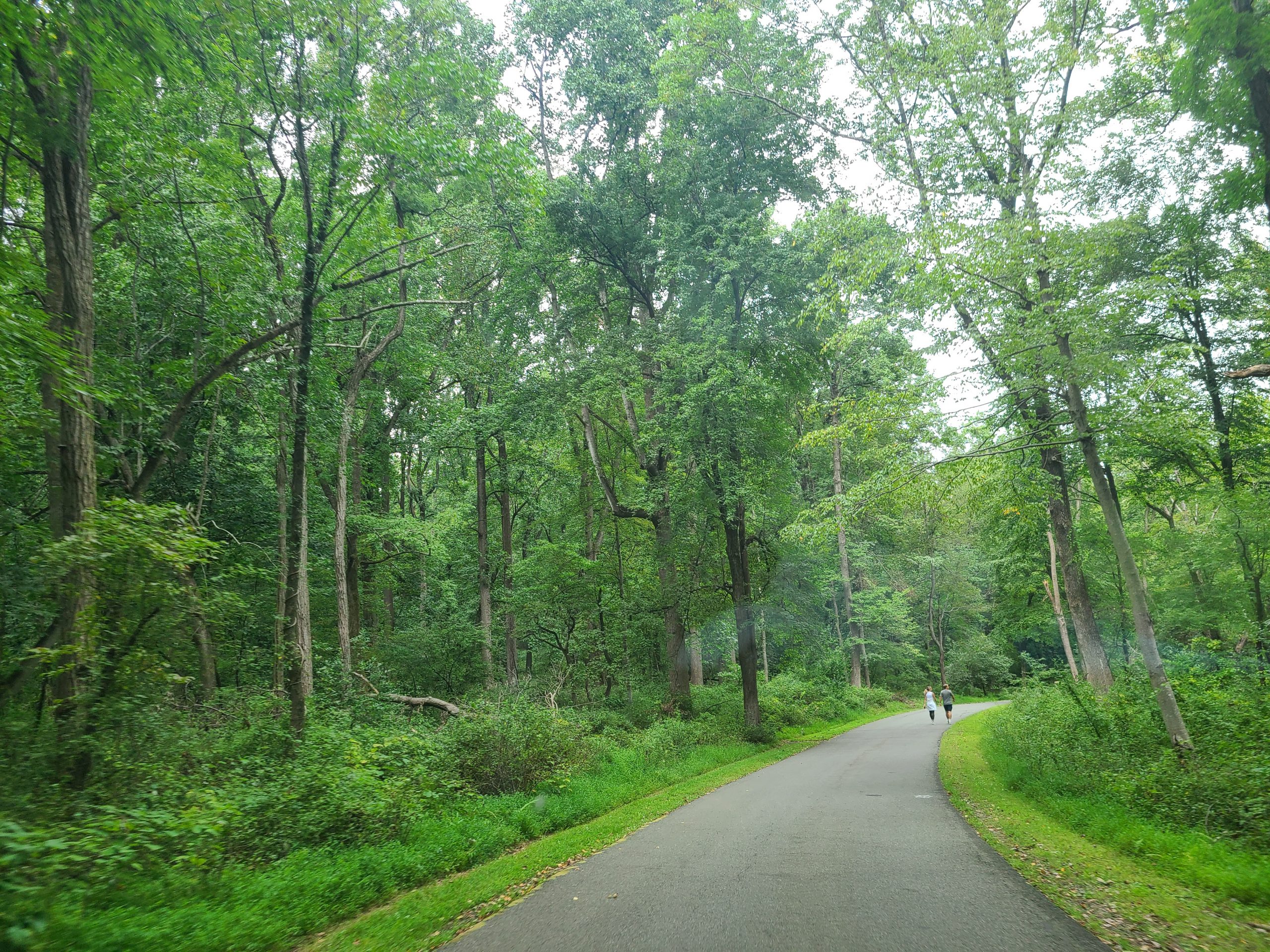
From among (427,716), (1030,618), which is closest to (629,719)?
(427,716)

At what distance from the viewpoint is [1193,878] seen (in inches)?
213

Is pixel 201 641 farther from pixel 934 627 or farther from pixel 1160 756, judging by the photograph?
pixel 934 627

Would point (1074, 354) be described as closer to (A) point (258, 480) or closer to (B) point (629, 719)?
(B) point (629, 719)

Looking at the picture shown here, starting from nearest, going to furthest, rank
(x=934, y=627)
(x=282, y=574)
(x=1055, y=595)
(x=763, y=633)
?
1. (x=282, y=574)
2. (x=1055, y=595)
3. (x=763, y=633)
4. (x=934, y=627)

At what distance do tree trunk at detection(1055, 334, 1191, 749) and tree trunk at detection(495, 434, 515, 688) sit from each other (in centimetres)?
1462

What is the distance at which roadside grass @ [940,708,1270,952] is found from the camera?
14.5ft

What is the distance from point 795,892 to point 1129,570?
6830mm

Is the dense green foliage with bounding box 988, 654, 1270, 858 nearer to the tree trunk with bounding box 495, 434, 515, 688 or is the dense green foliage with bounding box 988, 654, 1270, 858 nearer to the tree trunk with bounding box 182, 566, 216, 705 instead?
the tree trunk with bounding box 182, 566, 216, 705

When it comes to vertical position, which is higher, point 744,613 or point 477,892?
point 744,613

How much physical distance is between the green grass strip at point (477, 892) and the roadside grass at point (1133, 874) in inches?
176

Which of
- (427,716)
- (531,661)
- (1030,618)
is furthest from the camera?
(1030,618)

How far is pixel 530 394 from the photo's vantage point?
1797cm

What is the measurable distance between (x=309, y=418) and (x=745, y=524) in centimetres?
1264

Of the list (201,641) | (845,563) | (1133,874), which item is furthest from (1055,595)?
(201,641)
